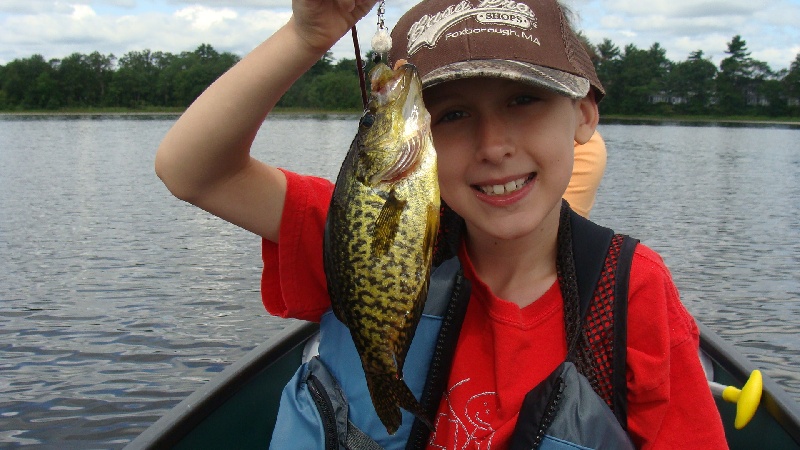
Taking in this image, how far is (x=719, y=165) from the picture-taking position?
28891mm

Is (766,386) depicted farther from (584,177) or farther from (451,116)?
(451,116)

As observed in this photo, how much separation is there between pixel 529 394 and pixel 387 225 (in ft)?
2.38

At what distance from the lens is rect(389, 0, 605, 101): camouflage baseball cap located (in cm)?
189

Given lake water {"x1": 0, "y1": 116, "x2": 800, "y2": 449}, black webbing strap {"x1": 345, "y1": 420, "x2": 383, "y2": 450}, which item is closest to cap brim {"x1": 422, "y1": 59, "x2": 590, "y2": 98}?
black webbing strap {"x1": 345, "y1": 420, "x2": 383, "y2": 450}

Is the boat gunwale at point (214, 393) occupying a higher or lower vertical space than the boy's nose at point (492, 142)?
lower

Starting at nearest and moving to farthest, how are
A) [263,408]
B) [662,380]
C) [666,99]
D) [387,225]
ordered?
1. [387,225]
2. [662,380]
3. [263,408]
4. [666,99]

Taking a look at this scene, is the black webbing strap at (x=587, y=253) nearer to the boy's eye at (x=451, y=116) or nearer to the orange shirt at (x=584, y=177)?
the boy's eye at (x=451, y=116)

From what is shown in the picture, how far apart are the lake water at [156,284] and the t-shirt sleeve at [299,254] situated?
4.80 m

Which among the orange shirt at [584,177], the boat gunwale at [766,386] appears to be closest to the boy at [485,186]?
the boat gunwale at [766,386]

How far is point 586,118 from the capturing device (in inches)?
95.6

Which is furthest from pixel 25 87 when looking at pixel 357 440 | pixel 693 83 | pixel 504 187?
pixel 504 187

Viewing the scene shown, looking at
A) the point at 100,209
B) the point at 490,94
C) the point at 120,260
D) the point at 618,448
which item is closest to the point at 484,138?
the point at 490,94

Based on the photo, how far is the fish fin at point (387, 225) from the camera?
168cm

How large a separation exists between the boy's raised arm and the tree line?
80.8 m
